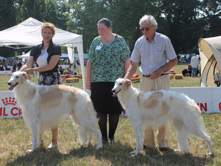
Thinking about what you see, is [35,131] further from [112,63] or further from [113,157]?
[112,63]

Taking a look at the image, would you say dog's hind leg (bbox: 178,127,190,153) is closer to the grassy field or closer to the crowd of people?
the grassy field

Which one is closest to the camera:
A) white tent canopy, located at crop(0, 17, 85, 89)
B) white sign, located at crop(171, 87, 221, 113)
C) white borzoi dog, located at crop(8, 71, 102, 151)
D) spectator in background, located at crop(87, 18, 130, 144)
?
white borzoi dog, located at crop(8, 71, 102, 151)

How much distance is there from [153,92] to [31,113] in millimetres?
2162

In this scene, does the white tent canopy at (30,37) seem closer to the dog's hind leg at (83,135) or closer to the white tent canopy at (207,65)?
the white tent canopy at (207,65)

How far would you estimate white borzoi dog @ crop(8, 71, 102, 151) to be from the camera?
4211 millimetres

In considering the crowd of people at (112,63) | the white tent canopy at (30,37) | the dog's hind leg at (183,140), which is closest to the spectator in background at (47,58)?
the crowd of people at (112,63)

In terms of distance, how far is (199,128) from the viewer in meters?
3.86

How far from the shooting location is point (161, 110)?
395 cm

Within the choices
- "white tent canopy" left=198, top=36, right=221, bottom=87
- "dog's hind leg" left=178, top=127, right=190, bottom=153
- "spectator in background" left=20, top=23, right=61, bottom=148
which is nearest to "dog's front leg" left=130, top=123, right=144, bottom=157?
"dog's hind leg" left=178, top=127, right=190, bottom=153

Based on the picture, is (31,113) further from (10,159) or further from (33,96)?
(10,159)

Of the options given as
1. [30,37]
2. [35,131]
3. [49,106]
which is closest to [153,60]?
[49,106]

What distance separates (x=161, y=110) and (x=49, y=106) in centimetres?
199

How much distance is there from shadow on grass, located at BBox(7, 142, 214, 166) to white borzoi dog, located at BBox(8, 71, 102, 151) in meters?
0.25

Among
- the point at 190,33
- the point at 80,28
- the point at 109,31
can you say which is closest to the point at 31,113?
the point at 109,31
